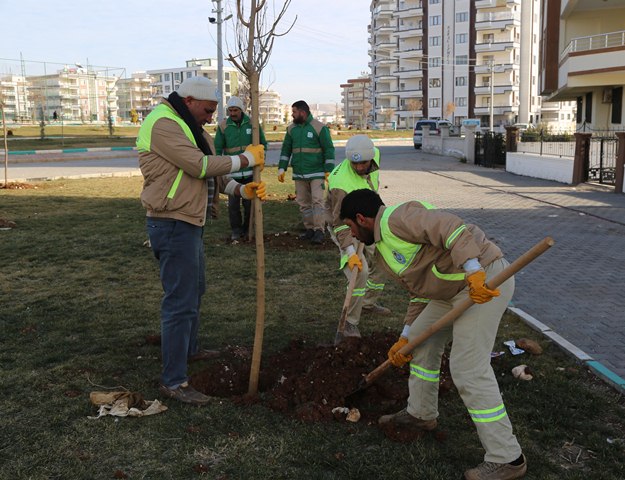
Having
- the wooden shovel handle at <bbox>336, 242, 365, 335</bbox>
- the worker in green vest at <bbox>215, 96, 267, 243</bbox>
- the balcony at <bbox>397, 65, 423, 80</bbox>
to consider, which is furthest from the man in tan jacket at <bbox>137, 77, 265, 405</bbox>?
the balcony at <bbox>397, 65, 423, 80</bbox>

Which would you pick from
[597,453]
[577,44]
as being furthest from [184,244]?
[577,44]

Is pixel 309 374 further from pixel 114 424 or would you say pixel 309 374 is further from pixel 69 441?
pixel 69 441

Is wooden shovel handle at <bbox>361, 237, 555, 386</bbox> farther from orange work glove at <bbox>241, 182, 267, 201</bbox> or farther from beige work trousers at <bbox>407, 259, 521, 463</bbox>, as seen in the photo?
orange work glove at <bbox>241, 182, 267, 201</bbox>

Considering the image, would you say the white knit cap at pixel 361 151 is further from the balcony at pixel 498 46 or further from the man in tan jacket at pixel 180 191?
the balcony at pixel 498 46

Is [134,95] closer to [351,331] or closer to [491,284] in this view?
[351,331]

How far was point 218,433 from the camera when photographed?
369 centimetres

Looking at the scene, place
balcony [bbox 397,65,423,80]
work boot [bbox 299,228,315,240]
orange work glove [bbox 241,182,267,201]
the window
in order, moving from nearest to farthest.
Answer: orange work glove [bbox 241,182,267,201]
work boot [bbox 299,228,315,240]
the window
balcony [bbox 397,65,423,80]

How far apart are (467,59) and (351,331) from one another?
79.9 metres

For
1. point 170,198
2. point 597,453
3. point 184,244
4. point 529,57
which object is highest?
point 529,57

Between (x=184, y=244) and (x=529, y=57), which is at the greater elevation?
(x=529, y=57)

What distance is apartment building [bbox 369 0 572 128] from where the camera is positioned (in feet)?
251

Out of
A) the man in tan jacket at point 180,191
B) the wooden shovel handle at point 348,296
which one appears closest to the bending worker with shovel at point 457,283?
the man in tan jacket at point 180,191

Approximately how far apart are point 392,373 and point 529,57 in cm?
8006

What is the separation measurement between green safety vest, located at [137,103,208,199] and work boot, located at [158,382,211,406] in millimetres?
1256
